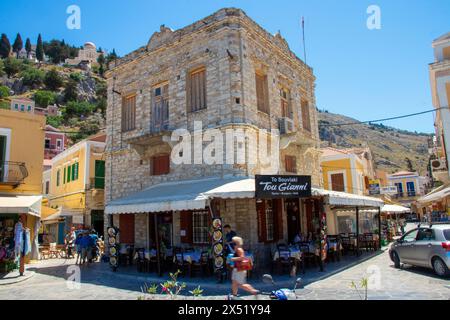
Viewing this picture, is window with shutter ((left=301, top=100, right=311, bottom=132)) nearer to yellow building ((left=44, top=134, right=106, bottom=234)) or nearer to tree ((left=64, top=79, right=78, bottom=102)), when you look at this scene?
yellow building ((left=44, top=134, right=106, bottom=234))

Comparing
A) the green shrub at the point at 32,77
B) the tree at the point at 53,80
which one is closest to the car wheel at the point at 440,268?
the tree at the point at 53,80

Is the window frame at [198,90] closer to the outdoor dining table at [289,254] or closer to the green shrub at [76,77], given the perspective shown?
the outdoor dining table at [289,254]

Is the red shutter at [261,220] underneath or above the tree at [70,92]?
underneath

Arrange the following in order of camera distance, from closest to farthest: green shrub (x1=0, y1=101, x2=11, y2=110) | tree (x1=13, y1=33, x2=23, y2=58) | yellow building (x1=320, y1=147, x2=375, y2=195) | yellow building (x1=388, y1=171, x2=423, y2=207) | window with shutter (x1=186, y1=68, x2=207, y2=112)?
window with shutter (x1=186, y1=68, x2=207, y2=112) < yellow building (x1=320, y1=147, x2=375, y2=195) < yellow building (x1=388, y1=171, x2=423, y2=207) < green shrub (x1=0, y1=101, x2=11, y2=110) < tree (x1=13, y1=33, x2=23, y2=58)

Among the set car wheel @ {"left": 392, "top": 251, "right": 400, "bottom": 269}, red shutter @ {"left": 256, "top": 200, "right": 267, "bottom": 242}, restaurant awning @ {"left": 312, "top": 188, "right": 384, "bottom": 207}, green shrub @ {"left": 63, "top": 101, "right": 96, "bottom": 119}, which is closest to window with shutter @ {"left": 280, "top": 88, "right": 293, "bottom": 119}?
restaurant awning @ {"left": 312, "top": 188, "right": 384, "bottom": 207}

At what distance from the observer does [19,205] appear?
1246 centimetres

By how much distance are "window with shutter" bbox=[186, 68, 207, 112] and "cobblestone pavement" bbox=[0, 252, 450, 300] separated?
712 cm

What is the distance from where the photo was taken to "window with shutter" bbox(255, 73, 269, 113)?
14.5 meters

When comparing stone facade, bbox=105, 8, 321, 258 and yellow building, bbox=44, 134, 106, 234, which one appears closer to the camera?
stone facade, bbox=105, 8, 321, 258

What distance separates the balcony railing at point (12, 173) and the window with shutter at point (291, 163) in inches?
485

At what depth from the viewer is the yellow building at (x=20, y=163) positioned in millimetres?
14953

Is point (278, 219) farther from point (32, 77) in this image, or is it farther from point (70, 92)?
point (32, 77)

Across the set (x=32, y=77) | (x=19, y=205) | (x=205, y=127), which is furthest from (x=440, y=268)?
(x=32, y=77)

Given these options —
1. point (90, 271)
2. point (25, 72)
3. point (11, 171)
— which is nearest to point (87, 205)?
point (11, 171)
